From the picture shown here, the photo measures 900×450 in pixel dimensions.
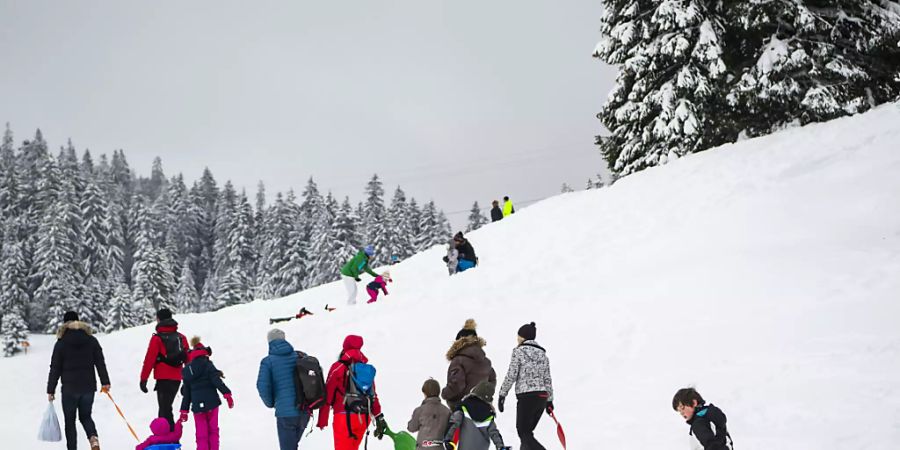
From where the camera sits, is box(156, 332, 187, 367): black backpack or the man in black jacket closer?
the man in black jacket

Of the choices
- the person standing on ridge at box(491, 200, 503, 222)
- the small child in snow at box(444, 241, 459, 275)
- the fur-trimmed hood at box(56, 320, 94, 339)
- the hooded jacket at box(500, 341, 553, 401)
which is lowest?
the hooded jacket at box(500, 341, 553, 401)

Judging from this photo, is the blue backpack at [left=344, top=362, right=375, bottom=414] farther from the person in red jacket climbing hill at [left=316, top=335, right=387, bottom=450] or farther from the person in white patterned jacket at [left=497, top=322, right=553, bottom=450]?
the person in white patterned jacket at [left=497, top=322, right=553, bottom=450]

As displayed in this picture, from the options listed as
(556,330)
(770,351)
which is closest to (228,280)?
(556,330)

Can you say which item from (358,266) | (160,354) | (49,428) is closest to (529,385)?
(160,354)

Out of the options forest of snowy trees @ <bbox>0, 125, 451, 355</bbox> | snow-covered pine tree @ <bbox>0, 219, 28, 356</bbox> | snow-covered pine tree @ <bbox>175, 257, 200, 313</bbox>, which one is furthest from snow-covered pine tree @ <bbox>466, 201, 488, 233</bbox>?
snow-covered pine tree @ <bbox>0, 219, 28, 356</bbox>

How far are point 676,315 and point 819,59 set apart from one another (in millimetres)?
10524

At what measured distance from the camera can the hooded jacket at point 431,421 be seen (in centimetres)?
594

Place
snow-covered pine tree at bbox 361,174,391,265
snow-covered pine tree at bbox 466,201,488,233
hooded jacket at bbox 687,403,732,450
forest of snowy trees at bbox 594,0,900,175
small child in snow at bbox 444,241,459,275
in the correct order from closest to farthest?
hooded jacket at bbox 687,403,732,450, forest of snowy trees at bbox 594,0,900,175, small child in snow at bbox 444,241,459,275, snow-covered pine tree at bbox 361,174,391,265, snow-covered pine tree at bbox 466,201,488,233

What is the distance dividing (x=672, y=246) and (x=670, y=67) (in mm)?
9045

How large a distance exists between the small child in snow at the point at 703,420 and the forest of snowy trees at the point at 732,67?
580 inches

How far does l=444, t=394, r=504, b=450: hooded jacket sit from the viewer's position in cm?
595

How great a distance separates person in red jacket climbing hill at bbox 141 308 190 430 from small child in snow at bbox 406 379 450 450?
415cm

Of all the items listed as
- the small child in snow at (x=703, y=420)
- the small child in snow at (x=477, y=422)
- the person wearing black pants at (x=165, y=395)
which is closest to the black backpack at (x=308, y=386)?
the small child in snow at (x=477, y=422)

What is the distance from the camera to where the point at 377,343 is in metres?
14.0
